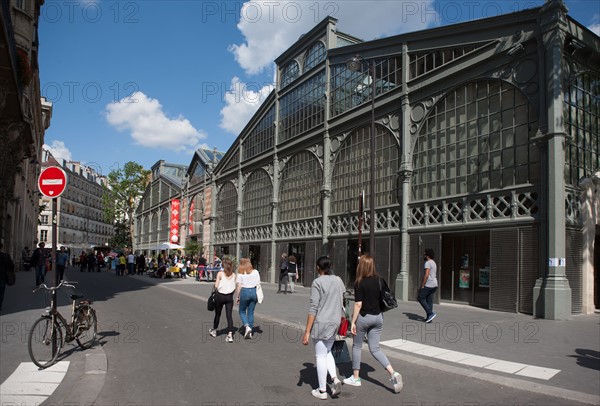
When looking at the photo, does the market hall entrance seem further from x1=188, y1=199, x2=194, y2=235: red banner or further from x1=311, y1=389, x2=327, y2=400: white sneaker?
x1=188, y1=199, x2=194, y2=235: red banner

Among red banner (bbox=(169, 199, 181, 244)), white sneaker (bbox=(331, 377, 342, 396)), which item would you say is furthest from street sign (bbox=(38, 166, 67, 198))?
red banner (bbox=(169, 199, 181, 244))

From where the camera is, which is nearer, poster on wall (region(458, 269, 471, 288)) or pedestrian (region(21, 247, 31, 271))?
poster on wall (region(458, 269, 471, 288))

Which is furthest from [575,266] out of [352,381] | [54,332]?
[54,332]

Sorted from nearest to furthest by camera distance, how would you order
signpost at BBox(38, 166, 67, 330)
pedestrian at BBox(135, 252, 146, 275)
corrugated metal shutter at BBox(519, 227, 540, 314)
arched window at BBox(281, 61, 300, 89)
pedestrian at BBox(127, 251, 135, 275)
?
signpost at BBox(38, 166, 67, 330), corrugated metal shutter at BBox(519, 227, 540, 314), arched window at BBox(281, 61, 300, 89), pedestrian at BBox(127, 251, 135, 275), pedestrian at BBox(135, 252, 146, 275)

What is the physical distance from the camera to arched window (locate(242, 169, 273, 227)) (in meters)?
30.3

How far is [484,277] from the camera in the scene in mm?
15391

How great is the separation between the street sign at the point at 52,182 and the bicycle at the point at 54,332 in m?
1.52

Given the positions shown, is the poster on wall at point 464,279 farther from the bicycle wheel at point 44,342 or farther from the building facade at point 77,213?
the building facade at point 77,213

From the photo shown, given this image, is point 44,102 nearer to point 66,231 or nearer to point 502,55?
point 502,55

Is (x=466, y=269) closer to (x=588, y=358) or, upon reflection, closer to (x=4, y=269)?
(x=588, y=358)

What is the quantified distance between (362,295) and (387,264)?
13.0 m

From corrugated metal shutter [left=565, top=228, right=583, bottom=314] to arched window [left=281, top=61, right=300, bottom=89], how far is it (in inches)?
735

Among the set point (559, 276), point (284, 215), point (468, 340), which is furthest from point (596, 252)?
Answer: point (284, 215)

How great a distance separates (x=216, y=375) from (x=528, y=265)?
10.5 m
